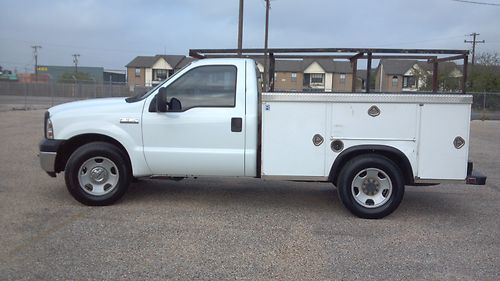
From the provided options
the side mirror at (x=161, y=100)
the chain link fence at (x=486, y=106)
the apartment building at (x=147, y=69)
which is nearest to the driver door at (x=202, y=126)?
the side mirror at (x=161, y=100)

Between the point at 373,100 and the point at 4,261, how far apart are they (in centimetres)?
438

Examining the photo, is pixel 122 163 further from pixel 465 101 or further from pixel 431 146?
pixel 465 101

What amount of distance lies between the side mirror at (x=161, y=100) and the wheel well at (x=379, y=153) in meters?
2.26

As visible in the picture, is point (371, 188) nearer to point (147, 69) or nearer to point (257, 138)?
point (257, 138)

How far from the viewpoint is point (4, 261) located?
173 inches

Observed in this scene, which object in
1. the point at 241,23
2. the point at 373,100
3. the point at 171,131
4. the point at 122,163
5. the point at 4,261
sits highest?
the point at 241,23

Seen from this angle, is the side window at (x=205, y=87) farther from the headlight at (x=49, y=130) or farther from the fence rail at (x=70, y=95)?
the fence rail at (x=70, y=95)

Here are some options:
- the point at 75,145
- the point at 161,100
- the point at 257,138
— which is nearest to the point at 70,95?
the point at 75,145

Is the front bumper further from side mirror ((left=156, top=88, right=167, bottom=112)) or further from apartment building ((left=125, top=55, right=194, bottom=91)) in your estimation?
apartment building ((left=125, top=55, right=194, bottom=91))

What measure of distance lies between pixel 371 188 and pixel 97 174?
3609 mm

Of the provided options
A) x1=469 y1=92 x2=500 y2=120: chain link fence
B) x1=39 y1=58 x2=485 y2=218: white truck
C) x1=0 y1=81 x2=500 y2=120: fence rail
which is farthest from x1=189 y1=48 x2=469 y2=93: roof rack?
x1=469 y1=92 x2=500 y2=120: chain link fence

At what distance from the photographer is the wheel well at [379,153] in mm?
5941

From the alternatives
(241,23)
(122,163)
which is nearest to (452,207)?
(122,163)

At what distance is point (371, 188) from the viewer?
6.14 metres
